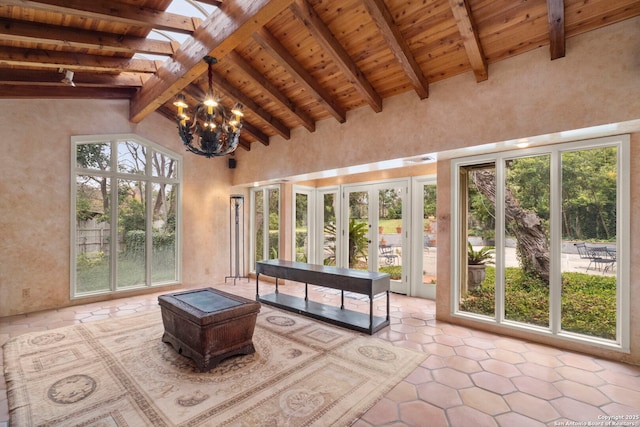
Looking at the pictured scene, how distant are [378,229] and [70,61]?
527cm

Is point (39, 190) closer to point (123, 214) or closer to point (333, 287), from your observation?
point (123, 214)

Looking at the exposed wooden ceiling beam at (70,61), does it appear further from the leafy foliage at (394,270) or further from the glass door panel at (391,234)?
the leafy foliage at (394,270)

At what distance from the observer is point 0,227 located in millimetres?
4207

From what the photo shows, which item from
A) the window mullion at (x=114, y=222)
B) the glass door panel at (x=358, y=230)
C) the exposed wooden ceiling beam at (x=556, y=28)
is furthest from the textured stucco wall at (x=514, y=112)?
the window mullion at (x=114, y=222)

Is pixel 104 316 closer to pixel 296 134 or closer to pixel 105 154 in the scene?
pixel 105 154

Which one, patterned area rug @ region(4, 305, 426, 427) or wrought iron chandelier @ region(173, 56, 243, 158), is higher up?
wrought iron chandelier @ region(173, 56, 243, 158)

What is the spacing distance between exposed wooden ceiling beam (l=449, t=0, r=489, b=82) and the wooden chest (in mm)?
3306

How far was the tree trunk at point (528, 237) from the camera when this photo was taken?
352cm

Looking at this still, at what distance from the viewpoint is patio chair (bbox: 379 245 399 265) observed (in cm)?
575

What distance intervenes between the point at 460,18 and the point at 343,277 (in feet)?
9.78

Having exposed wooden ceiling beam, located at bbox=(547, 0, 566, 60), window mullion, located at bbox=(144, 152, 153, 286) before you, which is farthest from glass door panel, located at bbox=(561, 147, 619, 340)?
window mullion, located at bbox=(144, 152, 153, 286)

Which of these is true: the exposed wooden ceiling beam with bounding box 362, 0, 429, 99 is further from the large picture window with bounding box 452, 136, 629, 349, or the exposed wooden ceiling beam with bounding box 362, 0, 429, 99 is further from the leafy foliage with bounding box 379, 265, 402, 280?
the leafy foliage with bounding box 379, 265, 402, 280

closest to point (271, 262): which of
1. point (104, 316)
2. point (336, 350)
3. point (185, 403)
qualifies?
point (336, 350)

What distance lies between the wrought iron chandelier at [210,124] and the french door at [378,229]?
3.42 metres
